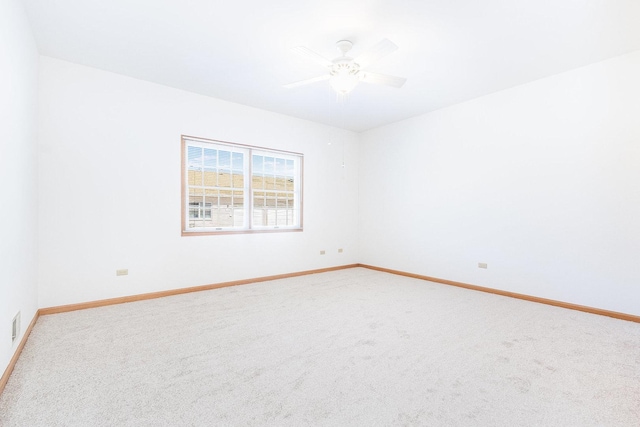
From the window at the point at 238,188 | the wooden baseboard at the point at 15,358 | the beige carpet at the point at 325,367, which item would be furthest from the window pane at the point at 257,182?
the wooden baseboard at the point at 15,358

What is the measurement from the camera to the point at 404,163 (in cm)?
517

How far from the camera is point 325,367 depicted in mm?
2033

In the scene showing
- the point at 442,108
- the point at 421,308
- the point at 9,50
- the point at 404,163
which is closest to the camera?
the point at 9,50

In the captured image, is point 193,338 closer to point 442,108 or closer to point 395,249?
point 395,249

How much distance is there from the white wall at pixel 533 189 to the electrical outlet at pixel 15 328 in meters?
4.79

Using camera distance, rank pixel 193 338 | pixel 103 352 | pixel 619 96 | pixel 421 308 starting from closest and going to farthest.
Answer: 1. pixel 103 352
2. pixel 193 338
3. pixel 619 96
4. pixel 421 308

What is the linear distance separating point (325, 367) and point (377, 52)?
2425 mm

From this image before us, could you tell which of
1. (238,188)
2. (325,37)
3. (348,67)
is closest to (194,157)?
(238,188)

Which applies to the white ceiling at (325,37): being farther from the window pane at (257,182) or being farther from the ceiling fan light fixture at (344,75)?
the window pane at (257,182)

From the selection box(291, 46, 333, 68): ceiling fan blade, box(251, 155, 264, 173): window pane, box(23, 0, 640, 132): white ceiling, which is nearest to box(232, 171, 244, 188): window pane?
box(251, 155, 264, 173): window pane

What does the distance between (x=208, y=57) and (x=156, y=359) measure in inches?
114

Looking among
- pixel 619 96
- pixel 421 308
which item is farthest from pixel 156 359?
pixel 619 96

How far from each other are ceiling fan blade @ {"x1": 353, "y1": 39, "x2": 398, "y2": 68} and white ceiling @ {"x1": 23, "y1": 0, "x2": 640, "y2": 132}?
0.34m

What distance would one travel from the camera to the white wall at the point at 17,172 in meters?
1.88
